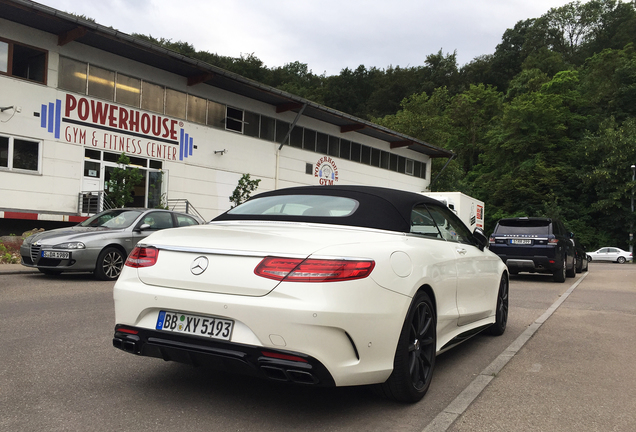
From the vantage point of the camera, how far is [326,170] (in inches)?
1289

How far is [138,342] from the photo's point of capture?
360 centimetres

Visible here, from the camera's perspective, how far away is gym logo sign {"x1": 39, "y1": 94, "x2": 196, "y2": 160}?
802 inches

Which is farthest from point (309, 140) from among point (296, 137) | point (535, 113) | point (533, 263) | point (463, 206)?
point (535, 113)

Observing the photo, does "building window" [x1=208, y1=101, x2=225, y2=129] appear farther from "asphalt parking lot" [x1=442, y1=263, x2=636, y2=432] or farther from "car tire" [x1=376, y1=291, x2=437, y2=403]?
"car tire" [x1=376, y1=291, x2=437, y2=403]

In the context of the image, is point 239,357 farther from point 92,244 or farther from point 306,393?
point 92,244

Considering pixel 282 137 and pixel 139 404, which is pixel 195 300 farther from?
pixel 282 137

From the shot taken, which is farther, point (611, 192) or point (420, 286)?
point (611, 192)

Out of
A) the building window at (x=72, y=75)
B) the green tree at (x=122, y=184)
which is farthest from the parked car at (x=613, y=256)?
the building window at (x=72, y=75)

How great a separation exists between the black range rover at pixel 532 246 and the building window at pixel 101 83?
51.0 feet

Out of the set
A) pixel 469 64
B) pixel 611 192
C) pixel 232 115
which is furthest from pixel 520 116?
pixel 232 115

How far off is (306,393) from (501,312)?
3.29m

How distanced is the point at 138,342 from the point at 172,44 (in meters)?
53.2

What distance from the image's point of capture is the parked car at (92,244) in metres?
10.6

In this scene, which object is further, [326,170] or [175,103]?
[326,170]
